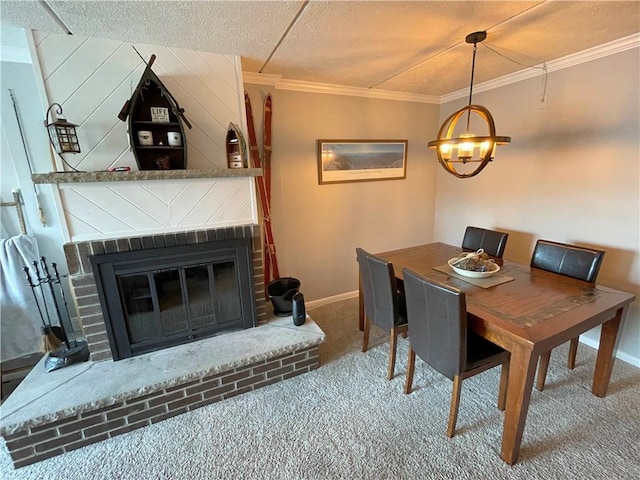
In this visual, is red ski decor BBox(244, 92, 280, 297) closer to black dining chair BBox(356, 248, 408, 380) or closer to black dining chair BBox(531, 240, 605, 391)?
black dining chair BBox(356, 248, 408, 380)

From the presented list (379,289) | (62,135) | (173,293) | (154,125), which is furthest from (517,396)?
(62,135)

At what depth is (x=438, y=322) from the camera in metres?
1.54

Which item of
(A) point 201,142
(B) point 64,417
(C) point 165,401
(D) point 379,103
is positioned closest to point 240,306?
(C) point 165,401

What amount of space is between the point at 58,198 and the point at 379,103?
2.89 m

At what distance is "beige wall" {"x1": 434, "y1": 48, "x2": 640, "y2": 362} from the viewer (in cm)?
208

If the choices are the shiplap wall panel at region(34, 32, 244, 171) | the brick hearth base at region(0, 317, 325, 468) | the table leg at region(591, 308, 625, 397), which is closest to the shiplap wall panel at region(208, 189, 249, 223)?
the shiplap wall panel at region(34, 32, 244, 171)

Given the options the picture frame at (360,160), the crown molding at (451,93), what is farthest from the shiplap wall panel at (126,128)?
the picture frame at (360,160)

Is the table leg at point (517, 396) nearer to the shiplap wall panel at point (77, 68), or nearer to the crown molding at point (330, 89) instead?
the crown molding at point (330, 89)

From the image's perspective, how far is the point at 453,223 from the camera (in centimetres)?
353

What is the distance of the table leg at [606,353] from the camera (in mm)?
1691

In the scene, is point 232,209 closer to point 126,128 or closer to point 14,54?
point 126,128

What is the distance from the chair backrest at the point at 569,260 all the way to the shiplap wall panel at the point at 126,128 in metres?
2.21

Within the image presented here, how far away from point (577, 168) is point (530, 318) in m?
1.69

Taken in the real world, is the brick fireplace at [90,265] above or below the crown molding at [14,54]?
below
